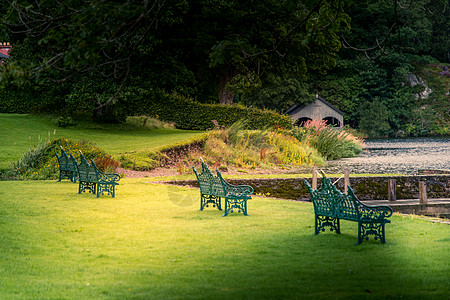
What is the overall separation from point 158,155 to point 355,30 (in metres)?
54.0

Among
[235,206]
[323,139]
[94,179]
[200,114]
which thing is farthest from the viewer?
[200,114]

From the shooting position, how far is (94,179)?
13.0 m

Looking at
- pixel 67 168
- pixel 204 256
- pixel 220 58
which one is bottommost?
pixel 204 256

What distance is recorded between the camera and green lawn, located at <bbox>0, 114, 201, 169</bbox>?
23.1 metres

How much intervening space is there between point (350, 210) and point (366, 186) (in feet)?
38.0

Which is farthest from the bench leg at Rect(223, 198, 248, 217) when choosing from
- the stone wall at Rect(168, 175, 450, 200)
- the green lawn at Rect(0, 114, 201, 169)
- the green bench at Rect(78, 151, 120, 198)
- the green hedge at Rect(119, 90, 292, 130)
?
the green hedge at Rect(119, 90, 292, 130)

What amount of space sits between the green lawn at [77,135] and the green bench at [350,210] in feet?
48.3

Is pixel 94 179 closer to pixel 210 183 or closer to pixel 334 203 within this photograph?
pixel 210 183

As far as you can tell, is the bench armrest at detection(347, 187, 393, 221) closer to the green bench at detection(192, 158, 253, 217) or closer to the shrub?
the green bench at detection(192, 158, 253, 217)

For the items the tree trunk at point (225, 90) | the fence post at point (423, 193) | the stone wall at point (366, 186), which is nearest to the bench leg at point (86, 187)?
the stone wall at point (366, 186)

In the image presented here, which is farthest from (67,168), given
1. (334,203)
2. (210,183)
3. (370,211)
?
(370,211)

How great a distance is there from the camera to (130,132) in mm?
31734

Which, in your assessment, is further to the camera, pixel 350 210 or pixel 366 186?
pixel 366 186

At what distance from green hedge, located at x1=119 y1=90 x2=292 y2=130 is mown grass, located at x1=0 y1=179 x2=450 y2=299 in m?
23.5
